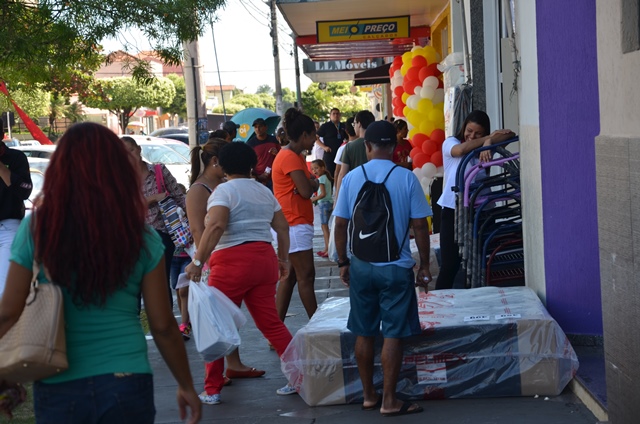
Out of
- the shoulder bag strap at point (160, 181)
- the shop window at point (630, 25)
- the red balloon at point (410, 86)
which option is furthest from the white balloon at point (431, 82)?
the shop window at point (630, 25)

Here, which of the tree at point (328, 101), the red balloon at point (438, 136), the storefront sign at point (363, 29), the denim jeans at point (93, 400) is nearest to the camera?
the denim jeans at point (93, 400)

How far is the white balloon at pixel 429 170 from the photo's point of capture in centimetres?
1296

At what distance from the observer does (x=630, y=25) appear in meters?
4.47

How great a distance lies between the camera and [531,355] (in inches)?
239

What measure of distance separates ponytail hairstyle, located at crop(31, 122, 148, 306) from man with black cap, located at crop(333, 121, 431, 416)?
2629 mm

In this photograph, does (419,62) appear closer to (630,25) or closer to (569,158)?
(569,158)

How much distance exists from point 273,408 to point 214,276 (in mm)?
960

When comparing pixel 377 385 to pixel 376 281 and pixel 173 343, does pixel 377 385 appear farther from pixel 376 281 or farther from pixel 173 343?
pixel 173 343

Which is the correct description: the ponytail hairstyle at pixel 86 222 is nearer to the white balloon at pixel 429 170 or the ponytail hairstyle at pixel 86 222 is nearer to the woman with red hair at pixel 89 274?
the woman with red hair at pixel 89 274

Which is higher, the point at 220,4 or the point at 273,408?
the point at 220,4

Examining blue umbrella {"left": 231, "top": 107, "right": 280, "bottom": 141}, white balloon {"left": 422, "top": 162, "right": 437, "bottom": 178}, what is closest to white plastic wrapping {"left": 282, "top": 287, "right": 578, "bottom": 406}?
white balloon {"left": 422, "top": 162, "right": 437, "bottom": 178}

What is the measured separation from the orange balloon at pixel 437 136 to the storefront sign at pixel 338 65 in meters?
14.1

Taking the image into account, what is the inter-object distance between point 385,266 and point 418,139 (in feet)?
25.6

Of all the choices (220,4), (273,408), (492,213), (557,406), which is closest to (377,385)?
(273,408)
